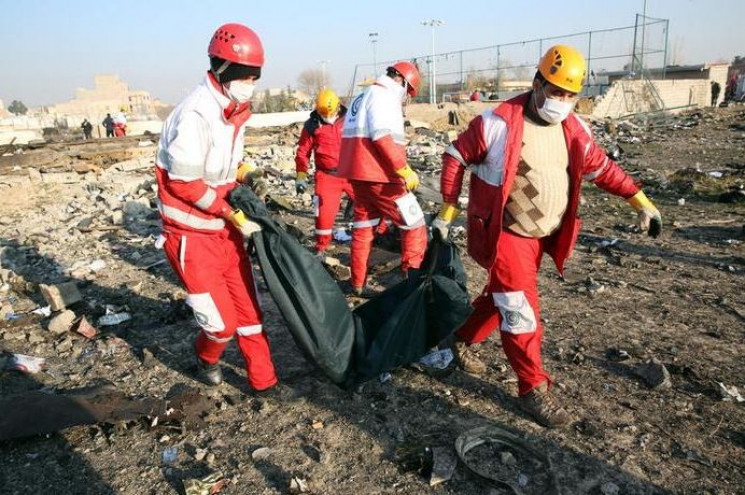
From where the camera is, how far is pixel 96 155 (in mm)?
14062

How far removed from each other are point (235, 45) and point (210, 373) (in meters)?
1.94

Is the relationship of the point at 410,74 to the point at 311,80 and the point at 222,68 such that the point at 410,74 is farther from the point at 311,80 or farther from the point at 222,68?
the point at 311,80

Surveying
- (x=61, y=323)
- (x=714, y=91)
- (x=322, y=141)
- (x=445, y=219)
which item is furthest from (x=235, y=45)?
(x=714, y=91)

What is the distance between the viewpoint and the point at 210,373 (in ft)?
10.7

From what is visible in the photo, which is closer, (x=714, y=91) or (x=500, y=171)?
(x=500, y=171)

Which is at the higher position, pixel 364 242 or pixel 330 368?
pixel 364 242

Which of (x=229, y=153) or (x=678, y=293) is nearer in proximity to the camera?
(x=229, y=153)

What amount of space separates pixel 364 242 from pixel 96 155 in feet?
40.5

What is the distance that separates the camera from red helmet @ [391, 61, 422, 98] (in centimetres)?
422

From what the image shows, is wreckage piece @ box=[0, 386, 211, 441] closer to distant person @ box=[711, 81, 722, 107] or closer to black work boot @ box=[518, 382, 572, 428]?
black work boot @ box=[518, 382, 572, 428]

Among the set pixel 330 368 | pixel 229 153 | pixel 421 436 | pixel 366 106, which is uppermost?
pixel 366 106

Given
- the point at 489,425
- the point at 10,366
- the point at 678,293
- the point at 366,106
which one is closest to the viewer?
the point at 489,425

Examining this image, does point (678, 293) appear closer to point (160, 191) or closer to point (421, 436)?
point (421, 436)

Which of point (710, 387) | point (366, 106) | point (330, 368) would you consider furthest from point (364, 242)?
point (710, 387)
